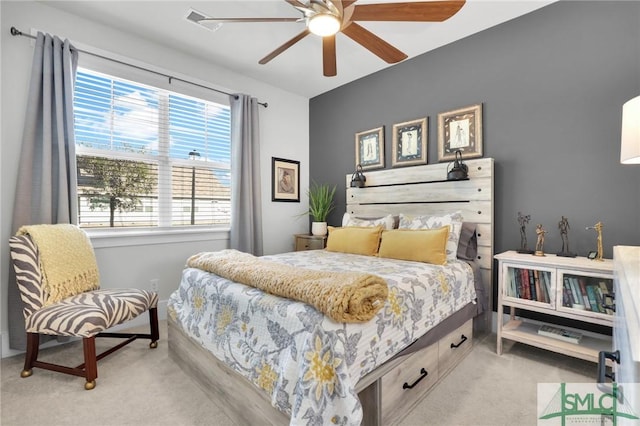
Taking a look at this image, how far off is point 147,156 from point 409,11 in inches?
104

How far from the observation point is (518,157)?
259 centimetres

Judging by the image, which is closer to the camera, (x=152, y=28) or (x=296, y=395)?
(x=296, y=395)

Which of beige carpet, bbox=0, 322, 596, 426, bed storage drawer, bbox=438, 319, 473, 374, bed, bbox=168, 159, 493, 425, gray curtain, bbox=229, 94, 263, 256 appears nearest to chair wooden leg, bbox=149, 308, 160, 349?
beige carpet, bbox=0, 322, 596, 426

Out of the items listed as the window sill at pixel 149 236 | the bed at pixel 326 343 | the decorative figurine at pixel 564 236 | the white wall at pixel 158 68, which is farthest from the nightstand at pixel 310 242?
the decorative figurine at pixel 564 236

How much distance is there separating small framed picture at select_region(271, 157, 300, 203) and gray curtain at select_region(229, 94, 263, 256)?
433 millimetres

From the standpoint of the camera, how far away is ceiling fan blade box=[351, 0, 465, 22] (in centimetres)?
171

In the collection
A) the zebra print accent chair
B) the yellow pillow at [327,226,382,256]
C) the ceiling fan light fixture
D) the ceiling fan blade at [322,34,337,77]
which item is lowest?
the zebra print accent chair

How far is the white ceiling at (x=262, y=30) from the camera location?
2436 millimetres

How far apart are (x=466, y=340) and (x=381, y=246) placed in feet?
3.16

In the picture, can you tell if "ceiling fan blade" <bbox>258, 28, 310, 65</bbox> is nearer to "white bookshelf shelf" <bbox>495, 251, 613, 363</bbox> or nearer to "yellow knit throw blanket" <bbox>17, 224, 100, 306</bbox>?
"yellow knit throw blanket" <bbox>17, 224, 100, 306</bbox>

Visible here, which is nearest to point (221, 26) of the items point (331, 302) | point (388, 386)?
point (331, 302)

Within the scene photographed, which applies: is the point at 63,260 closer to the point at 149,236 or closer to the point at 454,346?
the point at 149,236

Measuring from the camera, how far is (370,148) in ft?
12.1

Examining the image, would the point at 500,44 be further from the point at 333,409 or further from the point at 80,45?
the point at 80,45
